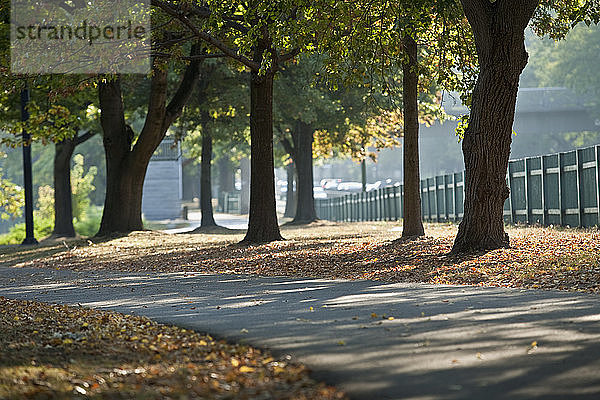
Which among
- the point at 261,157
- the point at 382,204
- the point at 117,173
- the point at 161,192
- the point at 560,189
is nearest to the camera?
the point at 261,157

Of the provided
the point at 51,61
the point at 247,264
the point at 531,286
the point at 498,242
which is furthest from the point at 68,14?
the point at 531,286

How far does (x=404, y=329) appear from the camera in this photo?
742 centimetres

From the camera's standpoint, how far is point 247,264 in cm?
1606

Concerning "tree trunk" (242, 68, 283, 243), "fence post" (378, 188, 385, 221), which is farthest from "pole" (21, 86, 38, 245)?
"fence post" (378, 188, 385, 221)

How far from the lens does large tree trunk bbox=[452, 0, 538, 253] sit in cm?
1411

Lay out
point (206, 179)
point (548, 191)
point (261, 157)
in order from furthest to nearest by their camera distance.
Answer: point (206, 179) < point (548, 191) < point (261, 157)

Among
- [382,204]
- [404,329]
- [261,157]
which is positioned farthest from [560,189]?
[382,204]

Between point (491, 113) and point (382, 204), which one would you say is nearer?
point (491, 113)

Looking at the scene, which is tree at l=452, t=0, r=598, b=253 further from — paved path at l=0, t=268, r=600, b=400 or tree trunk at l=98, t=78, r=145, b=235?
tree trunk at l=98, t=78, r=145, b=235

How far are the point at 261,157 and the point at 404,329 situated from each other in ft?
42.2

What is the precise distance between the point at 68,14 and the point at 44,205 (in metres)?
26.6

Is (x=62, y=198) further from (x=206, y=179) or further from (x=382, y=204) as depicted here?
(x=382, y=204)

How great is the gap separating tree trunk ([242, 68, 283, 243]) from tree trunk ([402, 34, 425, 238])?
301 centimetres

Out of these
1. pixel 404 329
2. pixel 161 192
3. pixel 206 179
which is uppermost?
pixel 161 192
